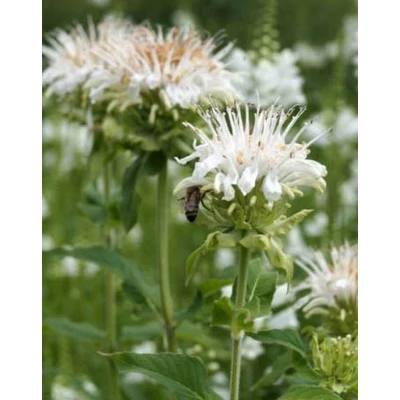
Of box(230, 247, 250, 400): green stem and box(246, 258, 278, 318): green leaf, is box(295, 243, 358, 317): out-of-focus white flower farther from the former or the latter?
box(230, 247, 250, 400): green stem

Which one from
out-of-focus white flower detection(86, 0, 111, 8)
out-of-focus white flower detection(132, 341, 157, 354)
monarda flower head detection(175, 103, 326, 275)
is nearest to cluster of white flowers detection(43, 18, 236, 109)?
monarda flower head detection(175, 103, 326, 275)

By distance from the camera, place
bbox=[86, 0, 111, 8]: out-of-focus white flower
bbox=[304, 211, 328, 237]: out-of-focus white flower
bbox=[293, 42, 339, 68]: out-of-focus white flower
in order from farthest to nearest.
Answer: bbox=[86, 0, 111, 8]: out-of-focus white flower → bbox=[293, 42, 339, 68]: out-of-focus white flower → bbox=[304, 211, 328, 237]: out-of-focus white flower

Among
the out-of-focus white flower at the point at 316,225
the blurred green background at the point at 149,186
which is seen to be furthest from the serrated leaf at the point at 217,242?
the out-of-focus white flower at the point at 316,225

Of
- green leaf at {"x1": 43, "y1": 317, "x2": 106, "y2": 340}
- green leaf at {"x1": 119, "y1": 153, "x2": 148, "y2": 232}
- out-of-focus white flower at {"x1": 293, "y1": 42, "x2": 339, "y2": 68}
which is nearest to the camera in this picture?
green leaf at {"x1": 119, "y1": 153, "x2": 148, "y2": 232}

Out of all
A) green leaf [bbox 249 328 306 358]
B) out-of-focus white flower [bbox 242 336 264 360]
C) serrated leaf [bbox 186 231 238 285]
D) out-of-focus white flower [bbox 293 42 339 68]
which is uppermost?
out-of-focus white flower [bbox 293 42 339 68]
